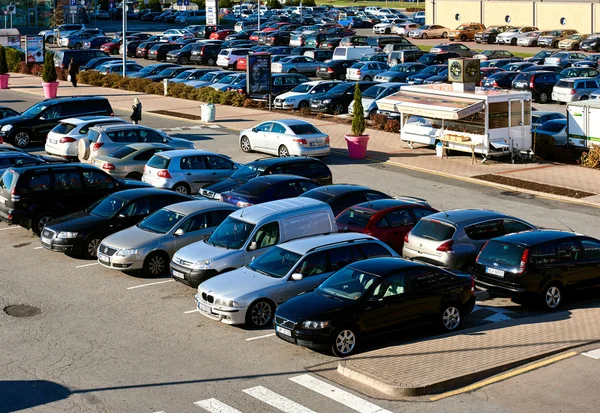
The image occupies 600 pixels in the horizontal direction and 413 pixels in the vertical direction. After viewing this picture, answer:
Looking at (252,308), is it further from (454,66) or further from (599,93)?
(599,93)

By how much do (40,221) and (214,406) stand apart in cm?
1100

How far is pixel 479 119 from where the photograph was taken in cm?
3131

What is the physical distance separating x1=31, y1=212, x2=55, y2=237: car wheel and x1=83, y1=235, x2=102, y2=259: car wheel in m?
2.24

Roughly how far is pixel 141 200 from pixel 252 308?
20.4ft

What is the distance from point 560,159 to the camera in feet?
105

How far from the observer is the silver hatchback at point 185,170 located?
83.8 feet

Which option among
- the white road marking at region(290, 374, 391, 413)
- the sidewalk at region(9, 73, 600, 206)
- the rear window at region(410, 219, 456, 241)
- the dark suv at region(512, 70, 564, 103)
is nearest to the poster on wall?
the sidewalk at region(9, 73, 600, 206)

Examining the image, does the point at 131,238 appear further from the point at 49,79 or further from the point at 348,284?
the point at 49,79

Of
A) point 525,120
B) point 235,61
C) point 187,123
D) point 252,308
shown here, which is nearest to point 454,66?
point 525,120

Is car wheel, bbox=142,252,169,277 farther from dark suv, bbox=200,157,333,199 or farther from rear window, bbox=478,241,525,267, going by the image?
rear window, bbox=478,241,525,267

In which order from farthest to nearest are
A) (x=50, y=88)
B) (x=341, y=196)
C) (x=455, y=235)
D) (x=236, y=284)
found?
(x=50, y=88) → (x=341, y=196) → (x=455, y=235) → (x=236, y=284)

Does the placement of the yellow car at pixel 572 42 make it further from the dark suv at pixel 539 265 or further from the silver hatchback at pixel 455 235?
the dark suv at pixel 539 265

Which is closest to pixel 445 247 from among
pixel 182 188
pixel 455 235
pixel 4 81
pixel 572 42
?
pixel 455 235

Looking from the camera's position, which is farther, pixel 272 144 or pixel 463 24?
pixel 463 24
